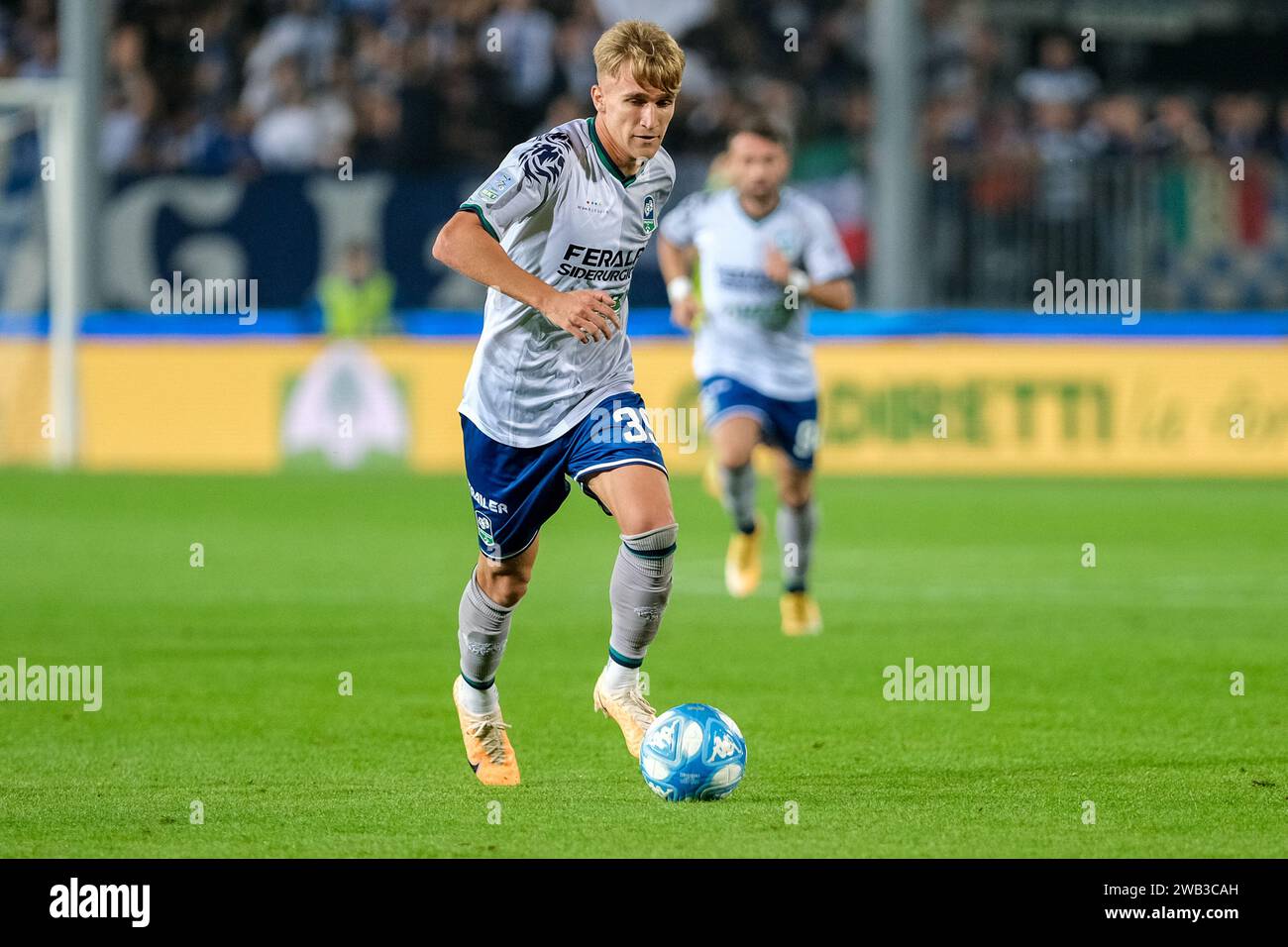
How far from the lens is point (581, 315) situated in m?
6.17

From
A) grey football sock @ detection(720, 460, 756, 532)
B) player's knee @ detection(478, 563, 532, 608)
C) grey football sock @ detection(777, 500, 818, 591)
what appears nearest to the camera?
player's knee @ detection(478, 563, 532, 608)

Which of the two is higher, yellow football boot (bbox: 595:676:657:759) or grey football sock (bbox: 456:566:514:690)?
grey football sock (bbox: 456:566:514:690)

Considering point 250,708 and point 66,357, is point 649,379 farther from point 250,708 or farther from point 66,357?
point 250,708

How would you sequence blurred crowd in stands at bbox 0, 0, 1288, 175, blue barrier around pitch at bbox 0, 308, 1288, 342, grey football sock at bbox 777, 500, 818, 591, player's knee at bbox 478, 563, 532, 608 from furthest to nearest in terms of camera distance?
blurred crowd in stands at bbox 0, 0, 1288, 175 → blue barrier around pitch at bbox 0, 308, 1288, 342 → grey football sock at bbox 777, 500, 818, 591 → player's knee at bbox 478, 563, 532, 608

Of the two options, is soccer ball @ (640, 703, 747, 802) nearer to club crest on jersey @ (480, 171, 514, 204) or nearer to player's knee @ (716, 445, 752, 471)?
club crest on jersey @ (480, 171, 514, 204)

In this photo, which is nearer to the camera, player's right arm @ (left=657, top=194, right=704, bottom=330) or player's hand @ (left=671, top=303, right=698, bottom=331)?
player's hand @ (left=671, top=303, right=698, bottom=331)

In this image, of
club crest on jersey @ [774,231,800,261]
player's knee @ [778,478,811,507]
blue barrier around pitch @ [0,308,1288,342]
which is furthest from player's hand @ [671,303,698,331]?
blue barrier around pitch @ [0,308,1288,342]

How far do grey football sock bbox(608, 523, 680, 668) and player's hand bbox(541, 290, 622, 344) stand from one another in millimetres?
654

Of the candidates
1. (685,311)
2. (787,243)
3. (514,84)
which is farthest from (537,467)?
(514,84)

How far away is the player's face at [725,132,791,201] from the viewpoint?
10758 mm

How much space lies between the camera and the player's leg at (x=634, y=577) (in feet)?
21.3

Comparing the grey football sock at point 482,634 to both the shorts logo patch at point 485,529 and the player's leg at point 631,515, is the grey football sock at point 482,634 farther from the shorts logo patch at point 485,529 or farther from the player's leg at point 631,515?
the player's leg at point 631,515
